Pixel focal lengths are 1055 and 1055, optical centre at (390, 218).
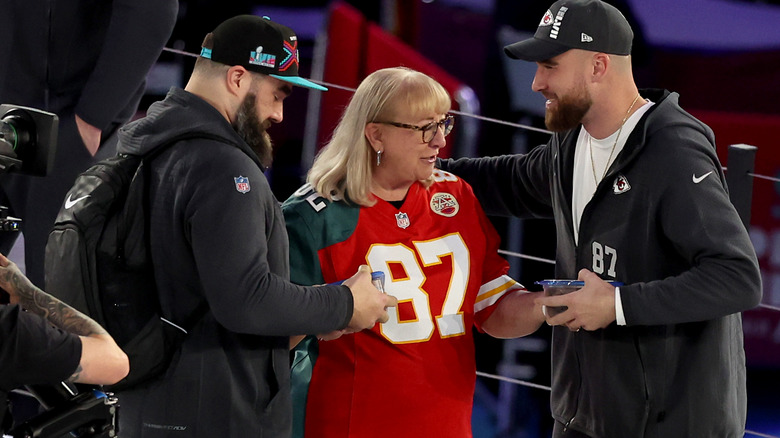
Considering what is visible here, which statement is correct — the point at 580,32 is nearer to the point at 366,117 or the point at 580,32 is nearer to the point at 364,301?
the point at 366,117

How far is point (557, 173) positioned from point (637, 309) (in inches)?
17.8

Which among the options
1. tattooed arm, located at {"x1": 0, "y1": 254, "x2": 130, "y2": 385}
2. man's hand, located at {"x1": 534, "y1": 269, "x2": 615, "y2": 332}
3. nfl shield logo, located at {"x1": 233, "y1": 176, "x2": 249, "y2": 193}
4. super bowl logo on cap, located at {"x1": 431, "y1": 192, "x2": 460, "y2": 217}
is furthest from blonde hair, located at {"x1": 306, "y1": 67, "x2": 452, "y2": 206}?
tattooed arm, located at {"x1": 0, "y1": 254, "x2": 130, "y2": 385}

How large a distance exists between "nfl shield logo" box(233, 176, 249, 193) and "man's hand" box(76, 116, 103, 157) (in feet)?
3.59

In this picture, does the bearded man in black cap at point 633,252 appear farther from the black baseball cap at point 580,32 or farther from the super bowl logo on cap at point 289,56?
the super bowl logo on cap at point 289,56

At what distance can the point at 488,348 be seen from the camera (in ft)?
19.8

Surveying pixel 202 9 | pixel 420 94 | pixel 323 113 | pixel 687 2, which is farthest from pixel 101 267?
pixel 687 2

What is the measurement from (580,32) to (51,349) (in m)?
1.33

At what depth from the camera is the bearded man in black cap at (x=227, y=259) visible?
1.97 meters

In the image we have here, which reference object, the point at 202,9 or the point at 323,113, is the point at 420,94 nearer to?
the point at 323,113

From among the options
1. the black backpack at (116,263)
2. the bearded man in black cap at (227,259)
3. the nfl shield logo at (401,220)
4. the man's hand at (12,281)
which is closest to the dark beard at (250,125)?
the bearded man in black cap at (227,259)

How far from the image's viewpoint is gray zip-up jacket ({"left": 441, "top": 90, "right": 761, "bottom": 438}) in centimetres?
213

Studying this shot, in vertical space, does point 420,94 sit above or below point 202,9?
below

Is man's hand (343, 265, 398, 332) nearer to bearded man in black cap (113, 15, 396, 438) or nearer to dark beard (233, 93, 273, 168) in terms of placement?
bearded man in black cap (113, 15, 396, 438)

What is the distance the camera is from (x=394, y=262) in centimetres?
231
